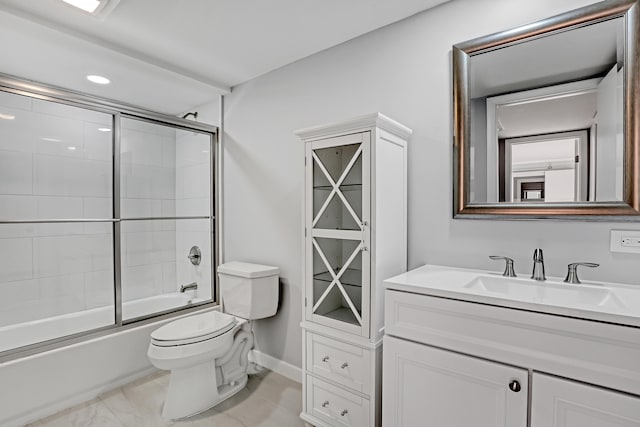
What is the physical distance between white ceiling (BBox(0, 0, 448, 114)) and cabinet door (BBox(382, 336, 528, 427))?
1.72 m

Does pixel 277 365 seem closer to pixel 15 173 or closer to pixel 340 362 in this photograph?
pixel 340 362

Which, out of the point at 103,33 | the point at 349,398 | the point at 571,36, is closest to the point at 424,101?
the point at 571,36

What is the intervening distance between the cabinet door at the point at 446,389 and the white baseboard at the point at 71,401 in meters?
1.85

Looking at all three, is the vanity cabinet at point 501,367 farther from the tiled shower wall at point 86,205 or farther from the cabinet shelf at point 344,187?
the tiled shower wall at point 86,205

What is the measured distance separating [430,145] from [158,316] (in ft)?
7.54

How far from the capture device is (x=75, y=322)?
2723 millimetres

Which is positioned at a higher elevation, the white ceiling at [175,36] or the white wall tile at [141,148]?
the white ceiling at [175,36]

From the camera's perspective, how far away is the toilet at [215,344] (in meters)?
1.91

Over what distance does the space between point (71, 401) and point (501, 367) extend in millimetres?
2424

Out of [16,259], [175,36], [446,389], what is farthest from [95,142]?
[446,389]

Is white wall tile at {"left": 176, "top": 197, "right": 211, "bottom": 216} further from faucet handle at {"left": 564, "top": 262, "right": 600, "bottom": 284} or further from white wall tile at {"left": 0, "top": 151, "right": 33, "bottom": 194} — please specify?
faucet handle at {"left": 564, "top": 262, "right": 600, "bottom": 284}

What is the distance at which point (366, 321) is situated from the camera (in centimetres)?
159

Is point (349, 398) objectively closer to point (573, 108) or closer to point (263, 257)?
point (263, 257)

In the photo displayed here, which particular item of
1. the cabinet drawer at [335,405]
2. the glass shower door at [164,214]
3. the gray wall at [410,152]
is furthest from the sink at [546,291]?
the glass shower door at [164,214]
